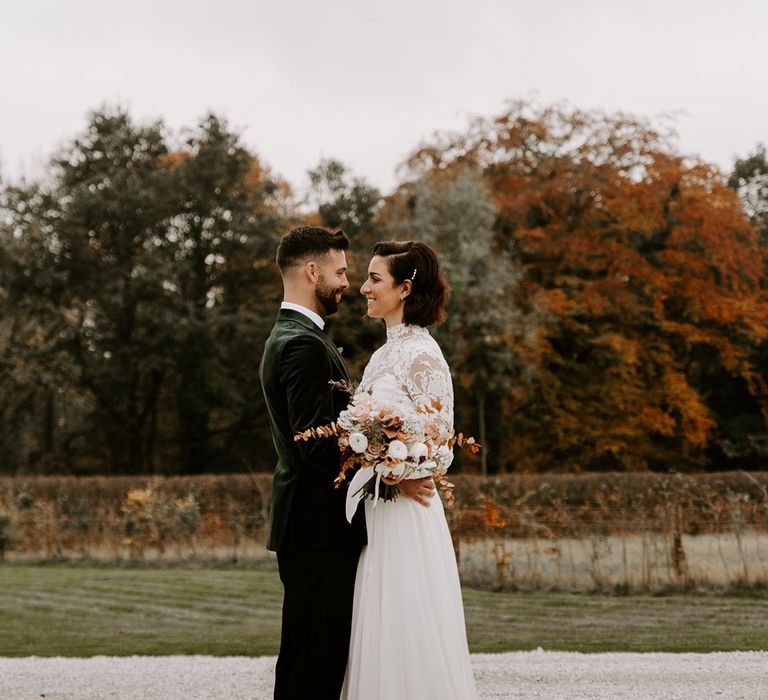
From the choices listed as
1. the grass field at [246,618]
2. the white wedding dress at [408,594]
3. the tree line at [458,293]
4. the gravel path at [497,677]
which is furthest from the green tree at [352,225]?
the white wedding dress at [408,594]

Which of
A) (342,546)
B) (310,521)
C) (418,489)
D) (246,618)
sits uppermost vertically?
(418,489)

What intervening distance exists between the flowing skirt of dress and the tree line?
19.2 m

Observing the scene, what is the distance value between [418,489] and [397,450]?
0.39 m

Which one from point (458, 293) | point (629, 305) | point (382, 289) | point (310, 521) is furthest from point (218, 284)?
point (310, 521)

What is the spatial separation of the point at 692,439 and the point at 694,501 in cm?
1326

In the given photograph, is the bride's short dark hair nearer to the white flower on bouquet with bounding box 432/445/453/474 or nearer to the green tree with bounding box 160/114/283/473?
the white flower on bouquet with bounding box 432/445/453/474

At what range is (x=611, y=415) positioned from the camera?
86.0ft

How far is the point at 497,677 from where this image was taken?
23.1ft

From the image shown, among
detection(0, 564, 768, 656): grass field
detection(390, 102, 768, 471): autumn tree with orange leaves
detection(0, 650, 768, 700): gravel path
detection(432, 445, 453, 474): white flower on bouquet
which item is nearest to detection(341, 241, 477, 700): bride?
detection(432, 445, 453, 474): white flower on bouquet

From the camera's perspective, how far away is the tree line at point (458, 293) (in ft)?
84.2

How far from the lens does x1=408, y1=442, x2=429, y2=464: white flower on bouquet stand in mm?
4066

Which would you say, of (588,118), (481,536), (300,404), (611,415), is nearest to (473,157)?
(588,118)

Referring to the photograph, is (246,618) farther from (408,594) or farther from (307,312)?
(307,312)

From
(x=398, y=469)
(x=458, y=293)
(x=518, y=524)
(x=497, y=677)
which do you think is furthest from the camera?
(x=458, y=293)
